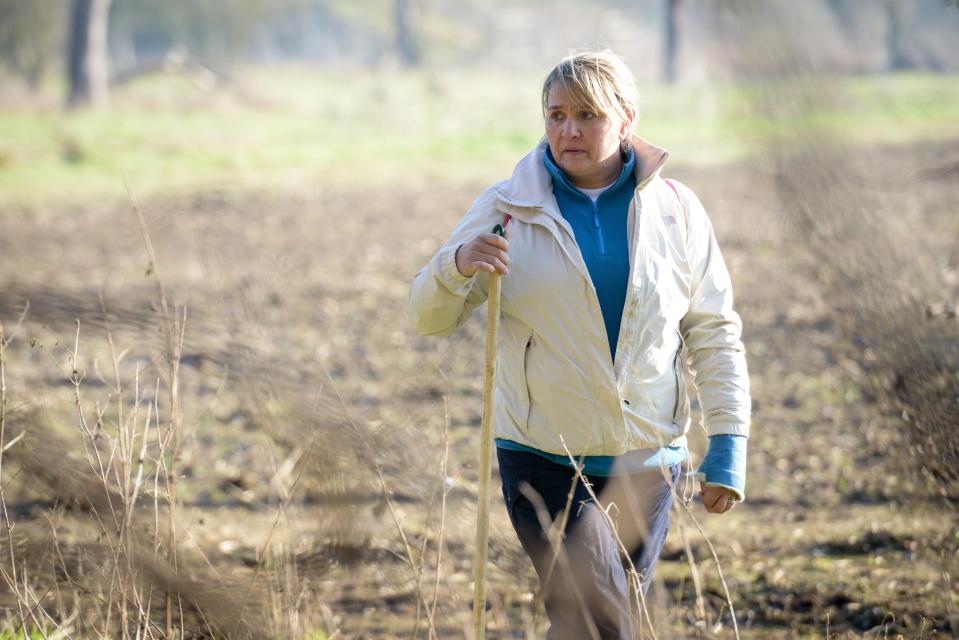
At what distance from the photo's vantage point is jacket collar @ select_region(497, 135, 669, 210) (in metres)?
2.86

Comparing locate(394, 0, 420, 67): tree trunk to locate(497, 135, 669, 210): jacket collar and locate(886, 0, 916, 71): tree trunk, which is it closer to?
locate(886, 0, 916, 71): tree trunk

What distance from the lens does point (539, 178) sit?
9.55ft

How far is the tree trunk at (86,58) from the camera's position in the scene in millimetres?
25141

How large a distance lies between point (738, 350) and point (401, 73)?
32.0m

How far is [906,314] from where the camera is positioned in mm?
3889

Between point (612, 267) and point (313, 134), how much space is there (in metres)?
18.3

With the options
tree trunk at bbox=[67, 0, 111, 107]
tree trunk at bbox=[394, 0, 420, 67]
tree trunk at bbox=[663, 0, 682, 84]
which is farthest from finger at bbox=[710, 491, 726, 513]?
tree trunk at bbox=[394, 0, 420, 67]

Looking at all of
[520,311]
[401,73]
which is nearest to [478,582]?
[520,311]

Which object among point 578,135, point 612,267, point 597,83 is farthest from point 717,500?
point 597,83

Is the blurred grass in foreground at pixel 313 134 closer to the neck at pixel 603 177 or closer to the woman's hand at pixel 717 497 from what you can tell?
the neck at pixel 603 177

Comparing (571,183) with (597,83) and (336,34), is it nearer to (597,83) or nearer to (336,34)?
(597,83)

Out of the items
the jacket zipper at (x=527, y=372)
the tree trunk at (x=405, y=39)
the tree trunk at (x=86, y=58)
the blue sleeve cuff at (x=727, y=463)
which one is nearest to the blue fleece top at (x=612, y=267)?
the blue sleeve cuff at (x=727, y=463)

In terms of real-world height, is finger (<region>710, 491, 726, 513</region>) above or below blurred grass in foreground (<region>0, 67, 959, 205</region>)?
below

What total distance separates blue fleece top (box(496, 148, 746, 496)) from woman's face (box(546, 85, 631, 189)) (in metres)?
0.05
